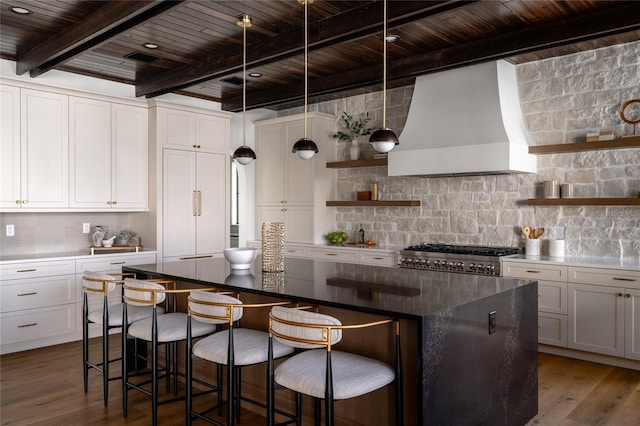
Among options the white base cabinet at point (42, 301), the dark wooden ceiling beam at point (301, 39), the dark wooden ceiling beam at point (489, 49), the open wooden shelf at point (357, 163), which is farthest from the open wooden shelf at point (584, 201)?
the white base cabinet at point (42, 301)

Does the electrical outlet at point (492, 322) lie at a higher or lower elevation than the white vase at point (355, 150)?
lower

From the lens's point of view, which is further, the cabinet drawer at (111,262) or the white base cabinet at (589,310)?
the cabinet drawer at (111,262)

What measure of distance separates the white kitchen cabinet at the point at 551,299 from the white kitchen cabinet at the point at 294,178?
2843 millimetres

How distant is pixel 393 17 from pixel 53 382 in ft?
12.2

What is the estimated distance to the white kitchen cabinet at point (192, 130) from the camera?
565 centimetres

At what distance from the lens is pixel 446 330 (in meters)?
2.28

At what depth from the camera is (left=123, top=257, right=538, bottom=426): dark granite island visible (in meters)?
2.22

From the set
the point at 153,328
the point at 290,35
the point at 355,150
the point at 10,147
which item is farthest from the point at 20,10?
the point at 355,150

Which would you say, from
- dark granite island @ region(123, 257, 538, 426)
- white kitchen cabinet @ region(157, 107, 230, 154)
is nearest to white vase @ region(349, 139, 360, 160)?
white kitchen cabinet @ region(157, 107, 230, 154)

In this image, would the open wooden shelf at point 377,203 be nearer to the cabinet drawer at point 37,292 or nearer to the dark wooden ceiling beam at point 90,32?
the cabinet drawer at point 37,292

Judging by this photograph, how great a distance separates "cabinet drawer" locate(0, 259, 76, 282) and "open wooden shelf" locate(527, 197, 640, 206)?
4679 mm

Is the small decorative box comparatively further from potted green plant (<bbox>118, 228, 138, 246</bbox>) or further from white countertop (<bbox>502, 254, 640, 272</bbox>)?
potted green plant (<bbox>118, 228, 138, 246</bbox>)

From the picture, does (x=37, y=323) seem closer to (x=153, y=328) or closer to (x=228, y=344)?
(x=153, y=328)

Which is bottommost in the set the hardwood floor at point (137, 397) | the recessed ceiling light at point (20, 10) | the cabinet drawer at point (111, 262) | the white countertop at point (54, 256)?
the hardwood floor at point (137, 397)
